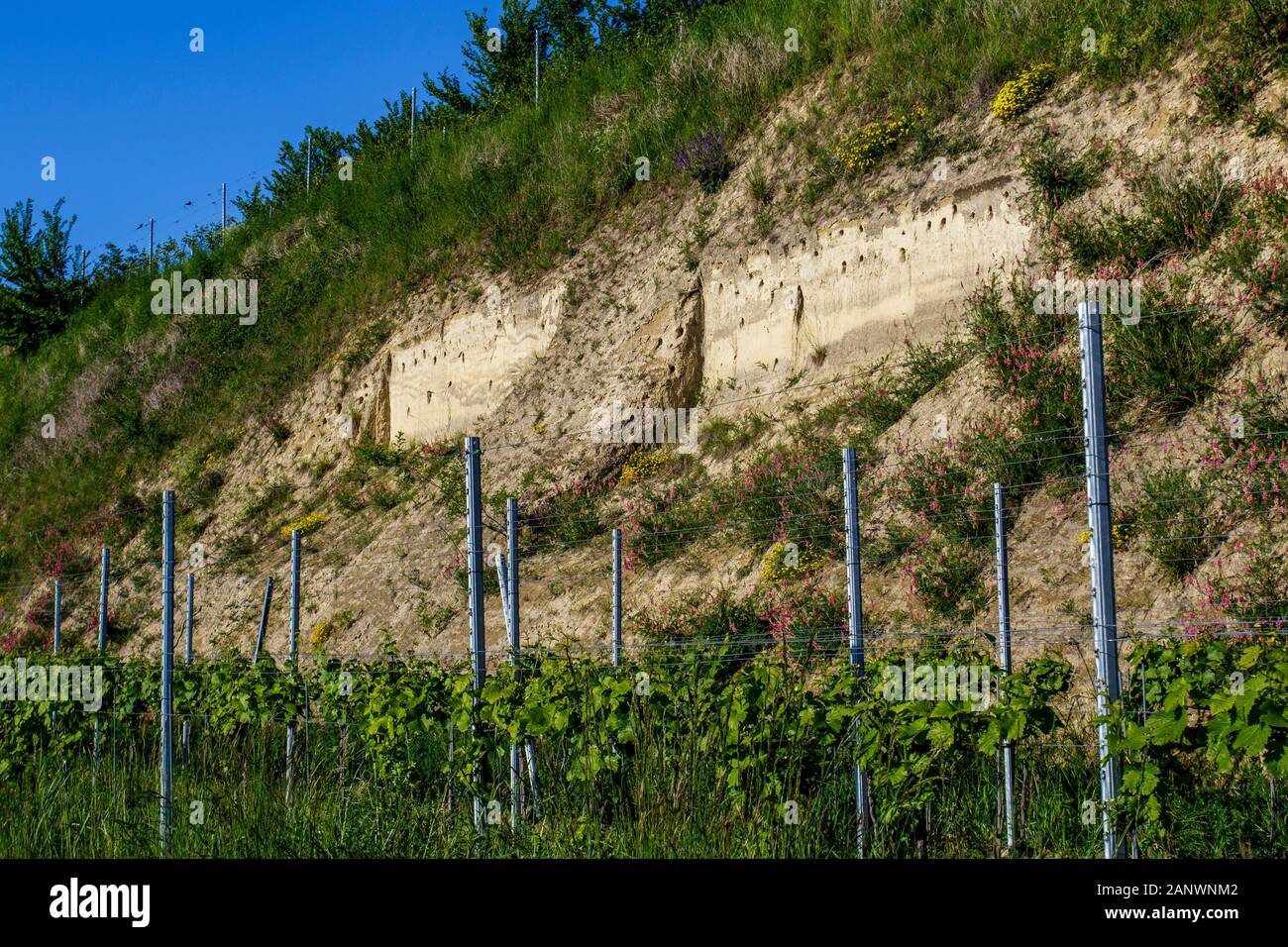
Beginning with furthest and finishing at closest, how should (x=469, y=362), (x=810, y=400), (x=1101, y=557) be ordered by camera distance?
1. (x=469, y=362)
2. (x=810, y=400)
3. (x=1101, y=557)

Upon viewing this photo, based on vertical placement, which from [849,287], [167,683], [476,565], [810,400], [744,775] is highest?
[849,287]

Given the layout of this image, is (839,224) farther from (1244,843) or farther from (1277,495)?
(1244,843)

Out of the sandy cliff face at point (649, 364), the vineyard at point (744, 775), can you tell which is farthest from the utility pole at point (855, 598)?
the sandy cliff face at point (649, 364)

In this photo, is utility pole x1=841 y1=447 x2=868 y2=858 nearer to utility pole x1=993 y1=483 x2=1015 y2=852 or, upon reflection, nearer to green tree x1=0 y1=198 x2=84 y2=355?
utility pole x1=993 y1=483 x2=1015 y2=852

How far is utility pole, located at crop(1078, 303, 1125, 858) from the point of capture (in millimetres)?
5031

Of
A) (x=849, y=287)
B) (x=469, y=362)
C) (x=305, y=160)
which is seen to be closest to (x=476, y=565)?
(x=849, y=287)

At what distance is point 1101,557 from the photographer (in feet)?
17.1

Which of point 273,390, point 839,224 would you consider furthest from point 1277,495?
point 273,390

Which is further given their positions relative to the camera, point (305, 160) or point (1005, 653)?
point (305, 160)

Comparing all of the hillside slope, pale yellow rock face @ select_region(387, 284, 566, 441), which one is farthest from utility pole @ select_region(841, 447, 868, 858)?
pale yellow rock face @ select_region(387, 284, 566, 441)

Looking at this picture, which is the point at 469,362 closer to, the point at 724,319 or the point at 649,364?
the point at 649,364

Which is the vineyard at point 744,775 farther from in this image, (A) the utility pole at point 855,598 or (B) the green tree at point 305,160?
(B) the green tree at point 305,160

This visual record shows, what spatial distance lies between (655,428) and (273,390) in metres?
10.7

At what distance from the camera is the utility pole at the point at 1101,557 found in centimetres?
503
